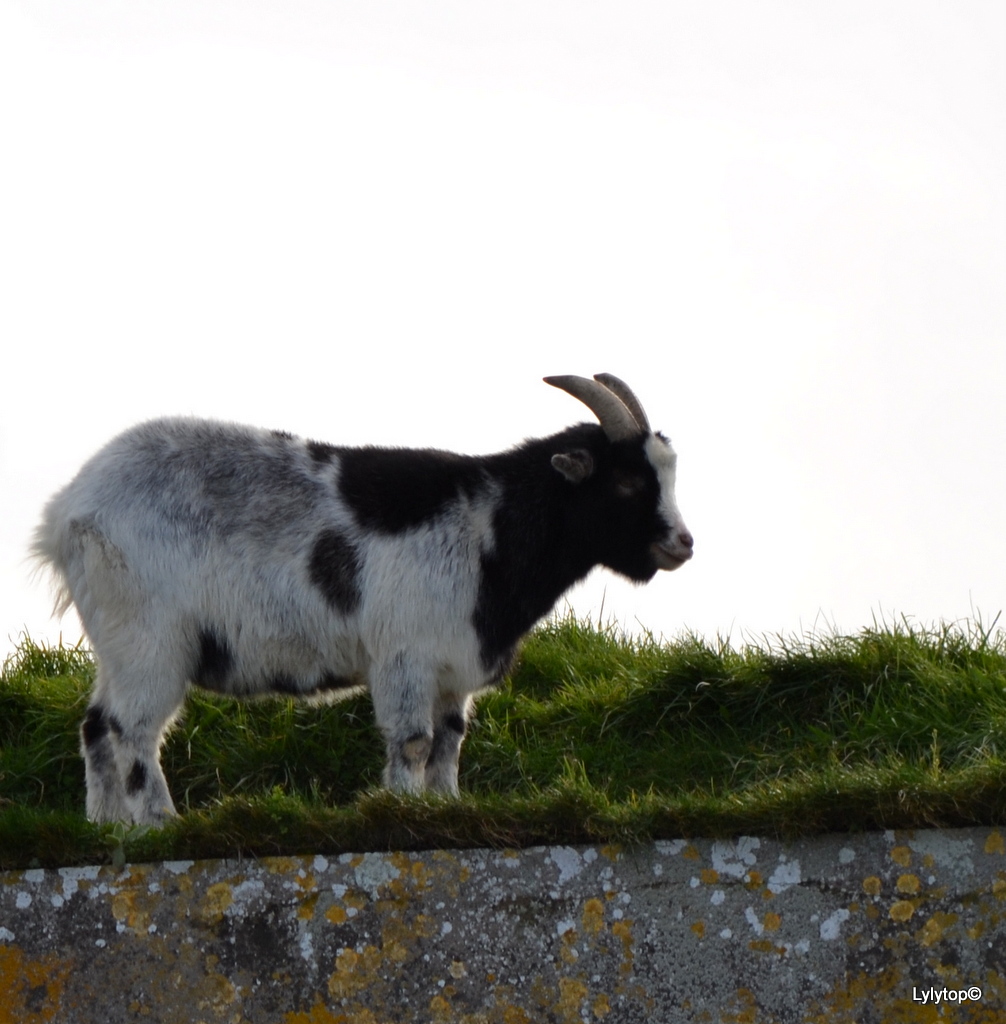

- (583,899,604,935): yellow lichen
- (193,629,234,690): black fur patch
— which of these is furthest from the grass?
(583,899,604,935): yellow lichen

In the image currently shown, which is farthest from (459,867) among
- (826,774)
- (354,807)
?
(826,774)

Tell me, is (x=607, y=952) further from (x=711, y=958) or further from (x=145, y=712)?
(x=145, y=712)

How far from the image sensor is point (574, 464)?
23.2 ft

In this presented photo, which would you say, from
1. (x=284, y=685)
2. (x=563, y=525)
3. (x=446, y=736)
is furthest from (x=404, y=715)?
(x=563, y=525)

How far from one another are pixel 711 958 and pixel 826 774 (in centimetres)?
81

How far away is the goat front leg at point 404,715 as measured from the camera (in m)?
6.54

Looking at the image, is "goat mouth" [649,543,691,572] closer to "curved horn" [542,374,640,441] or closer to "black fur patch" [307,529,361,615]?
"curved horn" [542,374,640,441]

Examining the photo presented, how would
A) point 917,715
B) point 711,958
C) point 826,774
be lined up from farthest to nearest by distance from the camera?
1. point 917,715
2. point 826,774
3. point 711,958

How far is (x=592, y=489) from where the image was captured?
7172 mm

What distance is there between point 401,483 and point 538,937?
2.68 metres

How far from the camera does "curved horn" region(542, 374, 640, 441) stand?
7.09 meters

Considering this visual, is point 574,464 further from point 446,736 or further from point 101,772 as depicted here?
point 101,772

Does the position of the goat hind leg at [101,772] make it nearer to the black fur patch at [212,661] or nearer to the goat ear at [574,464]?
the black fur patch at [212,661]

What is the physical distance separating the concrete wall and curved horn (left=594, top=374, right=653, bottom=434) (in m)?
2.79
